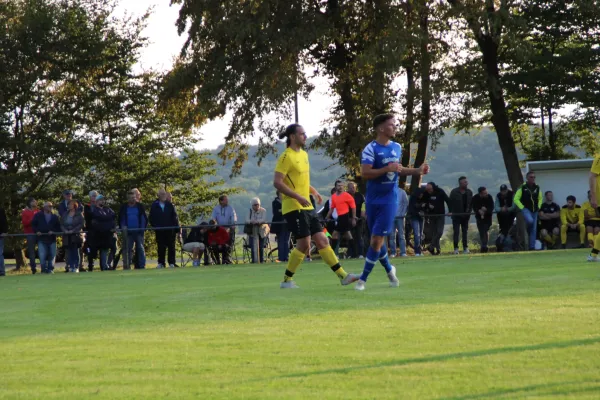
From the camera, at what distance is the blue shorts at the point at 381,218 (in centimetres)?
1247

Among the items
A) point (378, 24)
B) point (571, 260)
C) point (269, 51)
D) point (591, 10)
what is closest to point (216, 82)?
point (269, 51)

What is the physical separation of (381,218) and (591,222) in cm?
808

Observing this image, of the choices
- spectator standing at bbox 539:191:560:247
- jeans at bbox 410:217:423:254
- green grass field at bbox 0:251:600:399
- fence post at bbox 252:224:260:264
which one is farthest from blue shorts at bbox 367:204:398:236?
spectator standing at bbox 539:191:560:247

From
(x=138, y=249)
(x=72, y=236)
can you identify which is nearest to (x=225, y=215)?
(x=138, y=249)

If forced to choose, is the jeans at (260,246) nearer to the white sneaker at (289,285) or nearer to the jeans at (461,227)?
the jeans at (461,227)

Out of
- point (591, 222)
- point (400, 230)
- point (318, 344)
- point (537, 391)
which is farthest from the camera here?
point (400, 230)

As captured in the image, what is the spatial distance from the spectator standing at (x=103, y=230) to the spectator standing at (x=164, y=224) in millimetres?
1208

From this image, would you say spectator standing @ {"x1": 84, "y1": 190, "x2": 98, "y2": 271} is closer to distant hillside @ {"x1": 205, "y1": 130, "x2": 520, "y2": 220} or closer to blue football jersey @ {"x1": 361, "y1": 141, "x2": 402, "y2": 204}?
blue football jersey @ {"x1": 361, "y1": 141, "x2": 402, "y2": 204}

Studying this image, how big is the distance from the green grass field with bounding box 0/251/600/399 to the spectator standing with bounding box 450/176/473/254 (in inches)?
590

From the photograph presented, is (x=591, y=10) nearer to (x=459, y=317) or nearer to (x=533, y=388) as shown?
(x=459, y=317)

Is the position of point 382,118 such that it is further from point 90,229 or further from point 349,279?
point 90,229

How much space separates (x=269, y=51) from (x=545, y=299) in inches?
940

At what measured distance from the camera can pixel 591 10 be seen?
34.0m

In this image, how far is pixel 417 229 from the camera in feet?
89.7
